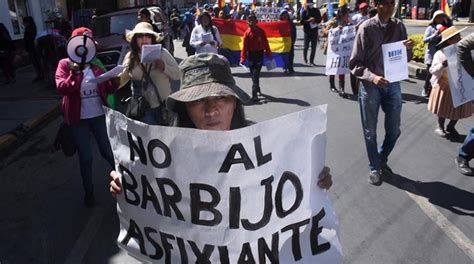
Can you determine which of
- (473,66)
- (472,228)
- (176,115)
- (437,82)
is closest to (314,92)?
(437,82)

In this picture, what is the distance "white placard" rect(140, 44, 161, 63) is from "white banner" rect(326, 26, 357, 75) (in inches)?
207

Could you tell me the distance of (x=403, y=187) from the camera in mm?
4773

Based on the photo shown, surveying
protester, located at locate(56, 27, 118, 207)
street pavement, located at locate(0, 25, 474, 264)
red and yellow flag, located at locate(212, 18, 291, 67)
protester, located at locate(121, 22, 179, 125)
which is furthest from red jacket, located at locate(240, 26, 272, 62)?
protester, located at locate(56, 27, 118, 207)

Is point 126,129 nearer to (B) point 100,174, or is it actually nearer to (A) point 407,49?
(A) point 407,49

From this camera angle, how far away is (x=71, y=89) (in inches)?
168

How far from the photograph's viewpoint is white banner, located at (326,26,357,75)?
910 cm

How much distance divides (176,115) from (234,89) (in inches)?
12.6

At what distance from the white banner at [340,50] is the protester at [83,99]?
5.71 meters

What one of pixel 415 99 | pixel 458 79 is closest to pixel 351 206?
pixel 458 79

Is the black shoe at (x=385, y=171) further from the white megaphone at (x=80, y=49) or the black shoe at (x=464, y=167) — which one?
the white megaphone at (x=80, y=49)

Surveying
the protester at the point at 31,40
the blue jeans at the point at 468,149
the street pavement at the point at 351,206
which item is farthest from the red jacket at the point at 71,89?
the protester at the point at 31,40

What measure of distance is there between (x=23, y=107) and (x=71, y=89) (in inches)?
223

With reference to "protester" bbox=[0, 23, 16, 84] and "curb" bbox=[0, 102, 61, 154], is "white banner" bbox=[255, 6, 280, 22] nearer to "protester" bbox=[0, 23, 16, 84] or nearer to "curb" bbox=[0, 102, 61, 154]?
"protester" bbox=[0, 23, 16, 84]

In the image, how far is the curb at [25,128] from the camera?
6996 mm
